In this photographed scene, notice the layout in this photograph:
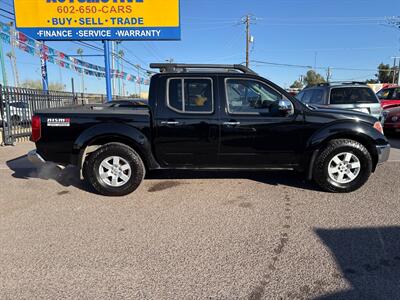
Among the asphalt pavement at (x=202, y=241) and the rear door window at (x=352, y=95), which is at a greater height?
the rear door window at (x=352, y=95)

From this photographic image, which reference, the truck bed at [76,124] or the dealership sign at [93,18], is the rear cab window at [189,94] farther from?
the dealership sign at [93,18]

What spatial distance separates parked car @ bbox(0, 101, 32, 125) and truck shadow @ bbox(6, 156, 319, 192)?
377 cm

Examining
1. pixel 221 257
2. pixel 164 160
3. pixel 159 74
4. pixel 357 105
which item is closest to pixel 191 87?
pixel 159 74

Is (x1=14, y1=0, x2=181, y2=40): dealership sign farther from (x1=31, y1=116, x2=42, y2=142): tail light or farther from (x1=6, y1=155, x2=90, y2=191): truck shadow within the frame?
(x1=31, y1=116, x2=42, y2=142): tail light

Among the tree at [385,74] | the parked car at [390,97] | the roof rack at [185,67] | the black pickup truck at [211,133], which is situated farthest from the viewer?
the tree at [385,74]

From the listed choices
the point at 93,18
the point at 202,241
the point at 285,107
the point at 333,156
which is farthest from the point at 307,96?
the point at 93,18

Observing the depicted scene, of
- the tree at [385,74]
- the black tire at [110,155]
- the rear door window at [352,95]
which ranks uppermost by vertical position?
the tree at [385,74]

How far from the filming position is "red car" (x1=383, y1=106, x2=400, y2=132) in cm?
974

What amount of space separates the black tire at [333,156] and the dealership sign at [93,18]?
9.78 m

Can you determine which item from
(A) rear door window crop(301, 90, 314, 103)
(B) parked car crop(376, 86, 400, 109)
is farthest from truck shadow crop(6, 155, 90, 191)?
(B) parked car crop(376, 86, 400, 109)

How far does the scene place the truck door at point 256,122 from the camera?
178 inches

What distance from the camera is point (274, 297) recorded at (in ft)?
7.75

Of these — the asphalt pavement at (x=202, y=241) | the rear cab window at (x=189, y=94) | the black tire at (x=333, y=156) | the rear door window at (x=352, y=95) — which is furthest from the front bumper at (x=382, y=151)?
the rear door window at (x=352, y=95)

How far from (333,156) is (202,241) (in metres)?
2.54
